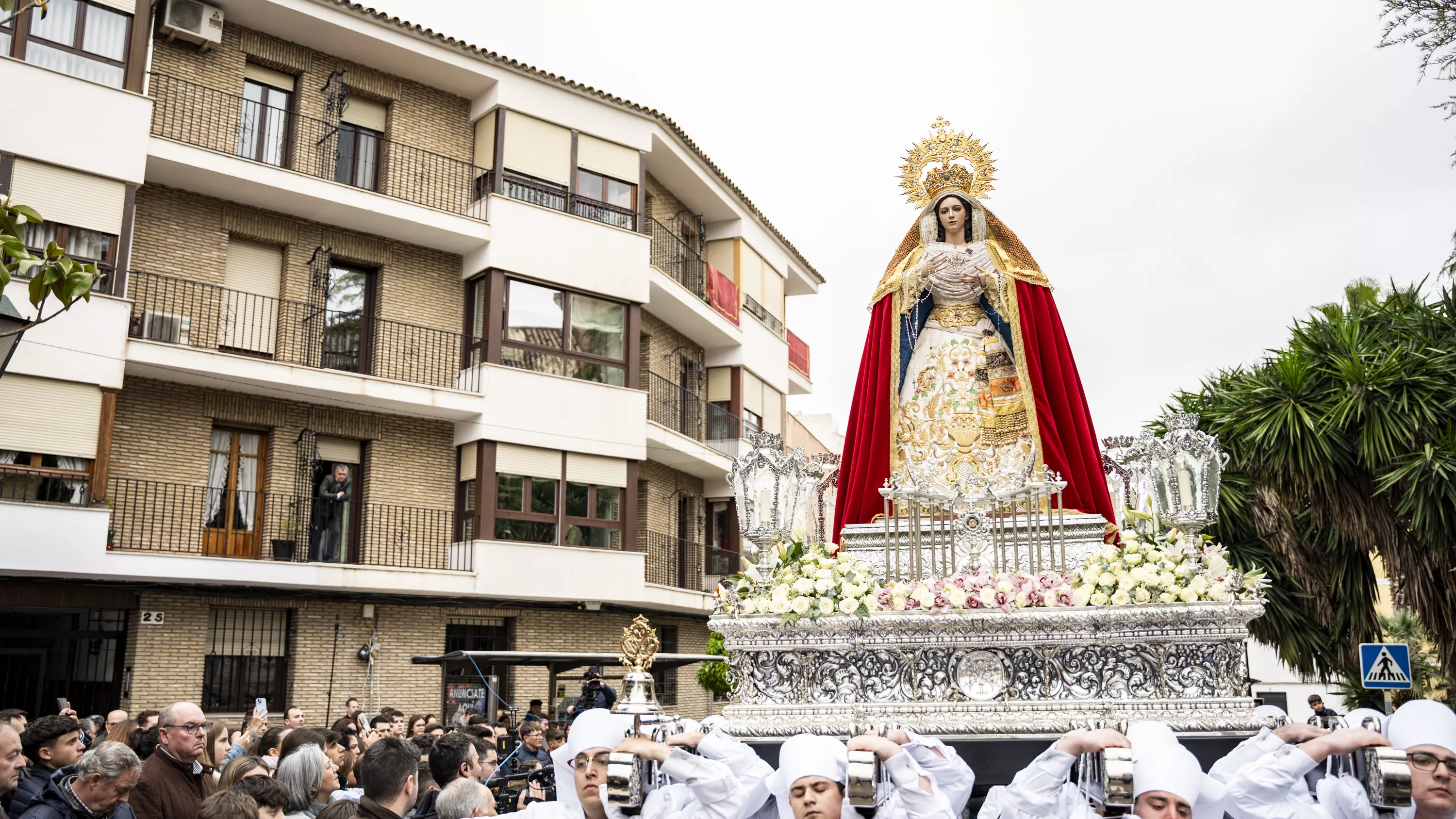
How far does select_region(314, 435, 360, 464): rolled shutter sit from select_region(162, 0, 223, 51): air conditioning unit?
6742 mm

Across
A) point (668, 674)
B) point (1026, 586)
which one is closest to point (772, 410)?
point (668, 674)

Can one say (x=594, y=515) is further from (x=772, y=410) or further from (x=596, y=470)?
(x=772, y=410)

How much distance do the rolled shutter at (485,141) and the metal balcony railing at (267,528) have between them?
21.8 ft

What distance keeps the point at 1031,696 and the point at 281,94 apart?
18.4 m

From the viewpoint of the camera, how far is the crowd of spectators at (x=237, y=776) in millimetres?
5219

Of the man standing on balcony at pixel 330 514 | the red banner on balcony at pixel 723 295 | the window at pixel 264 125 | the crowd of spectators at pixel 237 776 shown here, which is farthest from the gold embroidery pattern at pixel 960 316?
the red banner on balcony at pixel 723 295

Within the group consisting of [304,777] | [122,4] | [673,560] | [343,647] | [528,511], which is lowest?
[304,777]

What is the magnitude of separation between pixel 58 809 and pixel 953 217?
783 centimetres

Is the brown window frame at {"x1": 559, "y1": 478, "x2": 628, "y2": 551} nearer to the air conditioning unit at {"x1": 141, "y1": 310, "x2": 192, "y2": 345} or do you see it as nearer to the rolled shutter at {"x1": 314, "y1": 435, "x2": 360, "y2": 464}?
the rolled shutter at {"x1": 314, "y1": 435, "x2": 360, "y2": 464}

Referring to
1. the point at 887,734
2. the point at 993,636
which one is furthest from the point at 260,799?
the point at 993,636

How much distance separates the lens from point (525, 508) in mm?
22016

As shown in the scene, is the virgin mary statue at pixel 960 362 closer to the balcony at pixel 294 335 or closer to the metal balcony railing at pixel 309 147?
the balcony at pixel 294 335

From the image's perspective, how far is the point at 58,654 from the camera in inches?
700

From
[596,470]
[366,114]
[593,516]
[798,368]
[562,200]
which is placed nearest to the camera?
[366,114]
